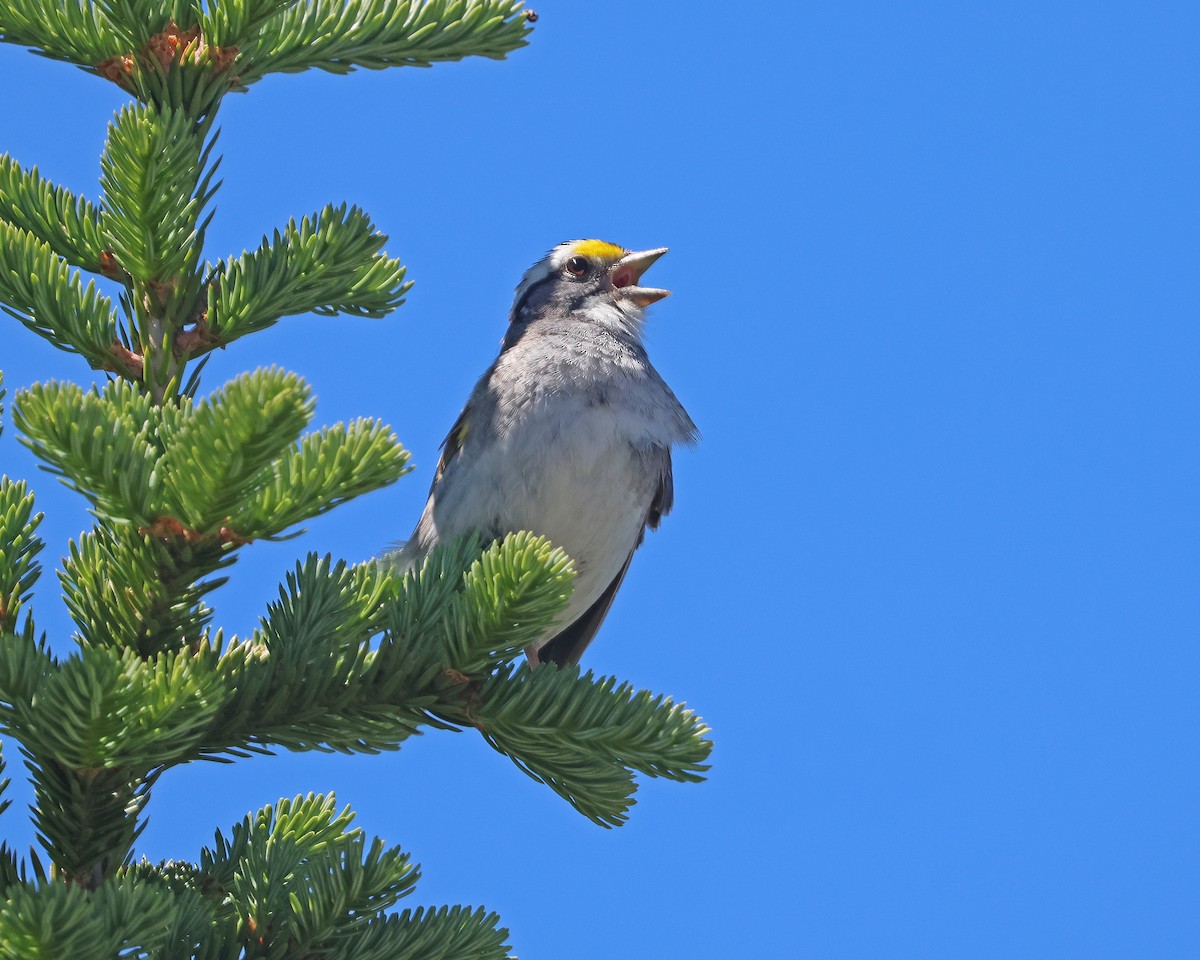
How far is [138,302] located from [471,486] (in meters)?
2.42

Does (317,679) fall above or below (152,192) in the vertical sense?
below

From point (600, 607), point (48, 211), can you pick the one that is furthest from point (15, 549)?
point (600, 607)

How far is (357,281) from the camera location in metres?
2.67

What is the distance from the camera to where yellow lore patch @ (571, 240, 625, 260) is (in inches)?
247

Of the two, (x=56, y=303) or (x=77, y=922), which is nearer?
(x=77, y=922)

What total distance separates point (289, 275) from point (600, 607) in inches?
146

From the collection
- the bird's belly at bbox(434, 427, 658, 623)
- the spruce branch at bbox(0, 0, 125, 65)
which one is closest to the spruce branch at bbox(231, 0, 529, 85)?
the spruce branch at bbox(0, 0, 125, 65)

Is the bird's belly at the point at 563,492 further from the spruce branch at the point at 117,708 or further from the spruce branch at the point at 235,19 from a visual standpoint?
the spruce branch at the point at 117,708

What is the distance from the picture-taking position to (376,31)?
8.77 ft

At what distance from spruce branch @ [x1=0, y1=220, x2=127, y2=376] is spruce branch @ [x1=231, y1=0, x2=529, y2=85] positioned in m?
0.56

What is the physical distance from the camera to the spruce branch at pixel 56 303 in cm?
244

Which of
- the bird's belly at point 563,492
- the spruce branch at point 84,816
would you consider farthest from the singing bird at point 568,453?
the spruce branch at point 84,816

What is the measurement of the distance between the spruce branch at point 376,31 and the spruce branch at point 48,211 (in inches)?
17.2

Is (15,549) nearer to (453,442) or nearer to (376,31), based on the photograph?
(376,31)
